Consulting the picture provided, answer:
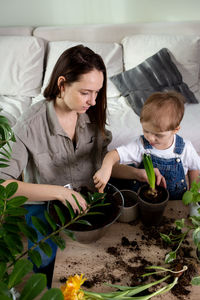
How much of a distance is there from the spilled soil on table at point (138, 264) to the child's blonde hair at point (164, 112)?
43cm

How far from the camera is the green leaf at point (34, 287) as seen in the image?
0.42 m

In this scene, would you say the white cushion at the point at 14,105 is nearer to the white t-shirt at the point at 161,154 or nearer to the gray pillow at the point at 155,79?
the gray pillow at the point at 155,79

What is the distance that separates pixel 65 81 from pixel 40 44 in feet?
5.56

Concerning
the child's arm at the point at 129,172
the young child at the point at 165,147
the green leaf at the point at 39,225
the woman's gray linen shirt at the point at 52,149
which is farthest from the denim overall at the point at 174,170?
the green leaf at the point at 39,225

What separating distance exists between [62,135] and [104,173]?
0.99 feet

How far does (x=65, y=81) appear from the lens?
3.75 feet

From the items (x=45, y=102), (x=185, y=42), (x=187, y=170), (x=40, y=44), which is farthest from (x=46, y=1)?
(x=187, y=170)

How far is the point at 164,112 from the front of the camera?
3.76 feet

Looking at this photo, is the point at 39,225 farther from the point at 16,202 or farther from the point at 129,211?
the point at 129,211

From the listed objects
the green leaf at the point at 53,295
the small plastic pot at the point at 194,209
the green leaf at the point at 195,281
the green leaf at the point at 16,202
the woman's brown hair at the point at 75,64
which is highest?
the woman's brown hair at the point at 75,64

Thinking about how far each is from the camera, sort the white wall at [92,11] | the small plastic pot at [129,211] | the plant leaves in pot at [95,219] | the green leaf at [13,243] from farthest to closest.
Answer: the white wall at [92,11]
the small plastic pot at [129,211]
the plant leaves in pot at [95,219]
the green leaf at [13,243]

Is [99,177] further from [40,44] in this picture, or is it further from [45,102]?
[40,44]

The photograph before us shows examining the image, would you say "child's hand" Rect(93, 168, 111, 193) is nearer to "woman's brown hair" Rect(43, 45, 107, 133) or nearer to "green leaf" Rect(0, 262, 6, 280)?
"woman's brown hair" Rect(43, 45, 107, 133)

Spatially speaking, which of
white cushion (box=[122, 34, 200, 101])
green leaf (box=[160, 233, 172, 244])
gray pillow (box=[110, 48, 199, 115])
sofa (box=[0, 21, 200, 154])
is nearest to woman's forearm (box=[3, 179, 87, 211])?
green leaf (box=[160, 233, 172, 244])
